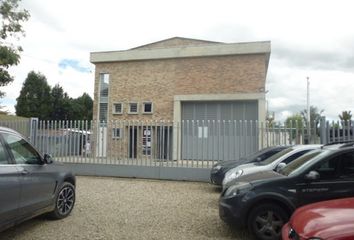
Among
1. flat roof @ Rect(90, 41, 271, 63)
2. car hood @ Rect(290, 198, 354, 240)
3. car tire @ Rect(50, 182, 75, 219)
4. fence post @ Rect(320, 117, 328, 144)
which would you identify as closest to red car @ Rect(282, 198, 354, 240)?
car hood @ Rect(290, 198, 354, 240)

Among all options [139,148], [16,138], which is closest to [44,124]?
[139,148]

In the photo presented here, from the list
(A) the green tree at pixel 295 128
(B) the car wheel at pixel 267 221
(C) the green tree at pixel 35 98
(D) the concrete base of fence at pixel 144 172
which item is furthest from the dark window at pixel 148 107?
(C) the green tree at pixel 35 98

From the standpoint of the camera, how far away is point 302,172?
609cm

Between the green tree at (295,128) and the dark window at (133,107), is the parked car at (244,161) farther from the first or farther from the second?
the dark window at (133,107)

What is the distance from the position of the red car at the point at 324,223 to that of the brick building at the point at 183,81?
68.4ft

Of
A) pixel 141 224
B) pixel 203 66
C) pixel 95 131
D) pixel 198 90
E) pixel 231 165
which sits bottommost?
pixel 141 224

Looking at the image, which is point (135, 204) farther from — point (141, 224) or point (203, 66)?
point (203, 66)

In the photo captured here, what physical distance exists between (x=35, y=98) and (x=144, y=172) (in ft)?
139

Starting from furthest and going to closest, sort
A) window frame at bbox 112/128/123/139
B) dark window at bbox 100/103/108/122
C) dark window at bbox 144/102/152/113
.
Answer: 1. dark window at bbox 100/103/108/122
2. dark window at bbox 144/102/152/113
3. window frame at bbox 112/128/123/139

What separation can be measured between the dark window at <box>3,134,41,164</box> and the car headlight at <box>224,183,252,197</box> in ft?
11.1

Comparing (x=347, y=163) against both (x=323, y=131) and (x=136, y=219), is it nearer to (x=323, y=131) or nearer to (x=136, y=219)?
(x=136, y=219)

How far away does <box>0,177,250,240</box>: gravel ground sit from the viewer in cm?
659

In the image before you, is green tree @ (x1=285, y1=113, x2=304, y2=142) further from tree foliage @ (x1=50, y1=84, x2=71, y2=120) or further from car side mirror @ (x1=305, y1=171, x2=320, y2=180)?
tree foliage @ (x1=50, y1=84, x2=71, y2=120)

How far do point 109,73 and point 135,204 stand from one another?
914 inches
